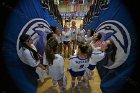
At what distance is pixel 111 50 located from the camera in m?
3.38

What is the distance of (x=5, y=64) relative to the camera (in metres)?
2.70

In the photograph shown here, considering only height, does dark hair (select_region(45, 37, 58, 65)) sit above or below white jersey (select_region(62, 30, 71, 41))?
below

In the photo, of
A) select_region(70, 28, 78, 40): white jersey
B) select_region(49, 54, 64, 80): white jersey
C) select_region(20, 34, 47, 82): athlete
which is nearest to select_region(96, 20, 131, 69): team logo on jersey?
select_region(49, 54, 64, 80): white jersey

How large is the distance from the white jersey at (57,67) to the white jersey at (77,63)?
0.15 metres

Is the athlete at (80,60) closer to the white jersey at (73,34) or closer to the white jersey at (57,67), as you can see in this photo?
the white jersey at (57,67)

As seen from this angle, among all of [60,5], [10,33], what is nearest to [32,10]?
[10,33]

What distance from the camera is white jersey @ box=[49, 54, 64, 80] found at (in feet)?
9.84

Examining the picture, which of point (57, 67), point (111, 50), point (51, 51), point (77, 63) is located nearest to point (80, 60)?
point (77, 63)

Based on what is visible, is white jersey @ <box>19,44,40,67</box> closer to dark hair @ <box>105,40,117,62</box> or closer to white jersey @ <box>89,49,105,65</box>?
white jersey @ <box>89,49,105,65</box>

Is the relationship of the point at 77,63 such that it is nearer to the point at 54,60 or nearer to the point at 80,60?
the point at 80,60

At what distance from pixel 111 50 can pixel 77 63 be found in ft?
2.14

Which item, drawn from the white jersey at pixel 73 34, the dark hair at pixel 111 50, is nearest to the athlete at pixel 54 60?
the dark hair at pixel 111 50

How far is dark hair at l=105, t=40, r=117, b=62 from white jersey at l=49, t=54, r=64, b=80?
0.82 meters

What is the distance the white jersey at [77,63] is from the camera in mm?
3076
